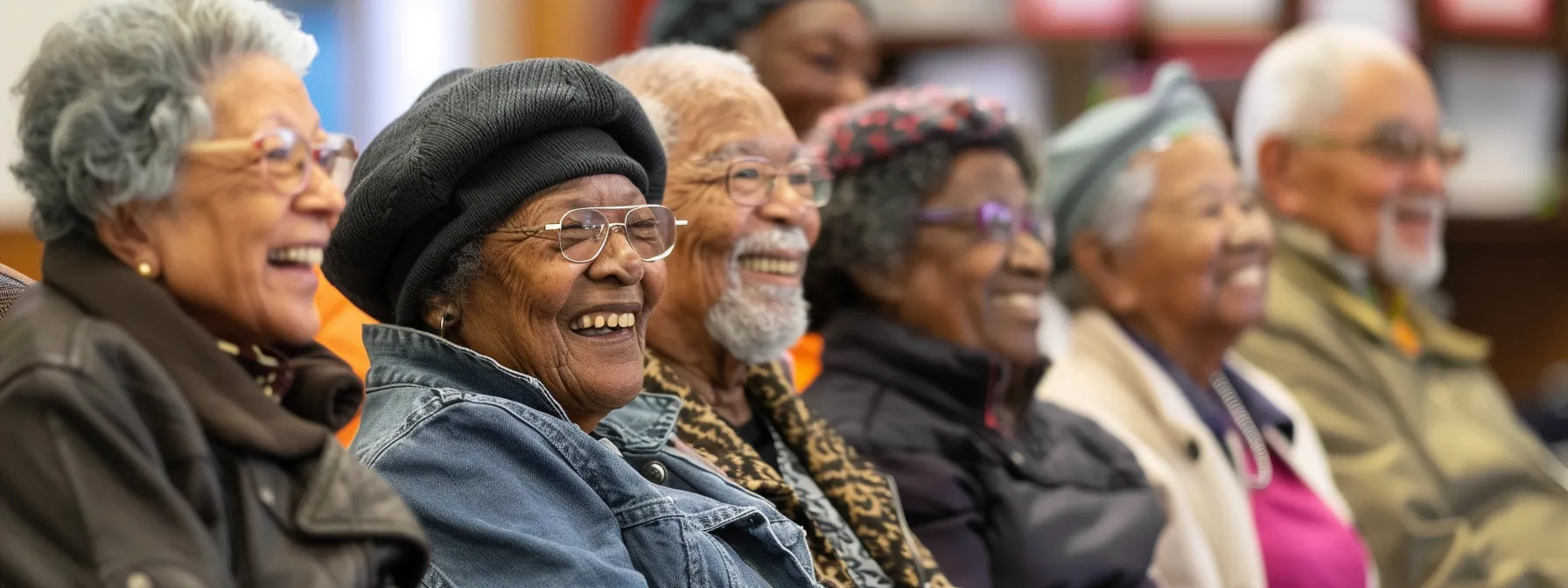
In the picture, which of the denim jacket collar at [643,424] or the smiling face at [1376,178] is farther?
the smiling face at [1376,178]

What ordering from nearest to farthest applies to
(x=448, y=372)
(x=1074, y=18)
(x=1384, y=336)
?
(x=448, y=372)
(x=1384, y=336)
(x=1074, y=18)

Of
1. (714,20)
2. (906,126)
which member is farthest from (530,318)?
(714,20)

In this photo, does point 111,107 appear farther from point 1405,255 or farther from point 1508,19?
point 1508,19

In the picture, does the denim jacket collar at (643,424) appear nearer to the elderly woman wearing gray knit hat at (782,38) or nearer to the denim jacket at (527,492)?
the denim jacket at (527,492)

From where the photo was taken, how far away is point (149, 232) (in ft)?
5.12

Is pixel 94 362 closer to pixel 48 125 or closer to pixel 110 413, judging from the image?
pixel 110 413

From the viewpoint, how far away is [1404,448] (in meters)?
4.00

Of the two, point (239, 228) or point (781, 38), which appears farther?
point (781, 38)

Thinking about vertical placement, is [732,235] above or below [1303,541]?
above

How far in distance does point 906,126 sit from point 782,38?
83cm

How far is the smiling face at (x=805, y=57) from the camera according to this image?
3.85 meters

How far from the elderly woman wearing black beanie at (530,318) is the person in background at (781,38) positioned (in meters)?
1.63

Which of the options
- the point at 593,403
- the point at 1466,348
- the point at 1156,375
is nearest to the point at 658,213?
the point at 593,403

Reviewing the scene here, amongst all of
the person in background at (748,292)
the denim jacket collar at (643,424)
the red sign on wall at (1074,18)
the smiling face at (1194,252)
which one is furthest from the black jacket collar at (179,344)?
the red sign on wall at (1074,18)
